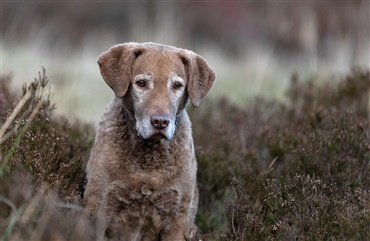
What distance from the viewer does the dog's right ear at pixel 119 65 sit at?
5199 millimetres

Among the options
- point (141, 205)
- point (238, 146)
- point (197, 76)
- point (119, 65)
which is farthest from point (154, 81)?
point (238, 146)

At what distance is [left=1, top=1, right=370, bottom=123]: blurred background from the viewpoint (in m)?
11.4

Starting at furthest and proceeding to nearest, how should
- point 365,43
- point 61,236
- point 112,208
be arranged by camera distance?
1. point 365,43
2. point 112,208
3. point 61,236

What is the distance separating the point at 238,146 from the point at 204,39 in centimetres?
1481

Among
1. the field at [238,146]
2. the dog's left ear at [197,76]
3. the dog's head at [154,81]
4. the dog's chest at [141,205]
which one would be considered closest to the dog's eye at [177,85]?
the dog's head at [154,81]

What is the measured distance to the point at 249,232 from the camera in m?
4.93

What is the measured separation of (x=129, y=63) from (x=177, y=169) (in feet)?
2.96

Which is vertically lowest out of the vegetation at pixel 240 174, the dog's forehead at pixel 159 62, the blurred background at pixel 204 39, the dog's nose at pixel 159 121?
the blurred background at pixel 204 39

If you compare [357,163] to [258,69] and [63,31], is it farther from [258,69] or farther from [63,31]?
[63,31]

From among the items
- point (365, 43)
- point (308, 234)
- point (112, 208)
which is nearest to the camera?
point (308, 234)

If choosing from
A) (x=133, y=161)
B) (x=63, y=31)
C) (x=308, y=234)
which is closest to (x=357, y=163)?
(x=308, y=234)

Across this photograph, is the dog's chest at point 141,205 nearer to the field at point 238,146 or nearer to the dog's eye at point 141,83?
the field at point 238,146

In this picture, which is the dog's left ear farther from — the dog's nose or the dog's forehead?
the dog's nose

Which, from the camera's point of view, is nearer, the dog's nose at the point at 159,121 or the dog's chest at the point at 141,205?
the dog's nose at the point at 159,121
